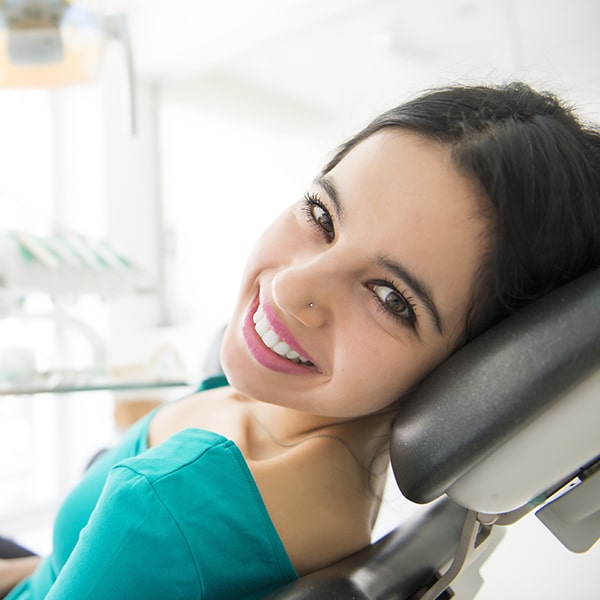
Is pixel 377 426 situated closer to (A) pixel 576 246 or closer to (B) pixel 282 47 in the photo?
(A) pixel 576 246

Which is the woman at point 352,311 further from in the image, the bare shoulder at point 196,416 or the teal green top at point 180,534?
the bare shoulder at point 196,416

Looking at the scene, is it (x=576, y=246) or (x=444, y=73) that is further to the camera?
(x=444, y=73)

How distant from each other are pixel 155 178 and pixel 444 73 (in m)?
1.65

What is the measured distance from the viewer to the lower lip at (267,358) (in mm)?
726

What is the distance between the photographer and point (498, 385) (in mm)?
498

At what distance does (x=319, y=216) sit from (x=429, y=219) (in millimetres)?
176

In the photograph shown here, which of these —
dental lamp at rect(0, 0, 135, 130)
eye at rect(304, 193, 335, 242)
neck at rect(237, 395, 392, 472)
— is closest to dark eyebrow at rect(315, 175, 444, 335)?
eye at rect(304, 193, 335, 242)

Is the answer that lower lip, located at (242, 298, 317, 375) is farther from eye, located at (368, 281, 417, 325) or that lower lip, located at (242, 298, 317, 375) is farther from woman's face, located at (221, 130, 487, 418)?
eye, located at (368, 281, 417, 325)

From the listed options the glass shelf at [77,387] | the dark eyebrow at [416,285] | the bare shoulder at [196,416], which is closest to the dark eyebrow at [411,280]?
the dark eyebrow at [416,285]

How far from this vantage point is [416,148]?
68 cm

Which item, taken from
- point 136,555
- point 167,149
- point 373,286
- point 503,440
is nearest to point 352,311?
point 373,286

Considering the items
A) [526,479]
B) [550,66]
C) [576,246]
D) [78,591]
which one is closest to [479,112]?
[576,246]

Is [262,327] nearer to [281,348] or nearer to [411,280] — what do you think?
[281,348]

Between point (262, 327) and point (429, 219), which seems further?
point (262, 327)
